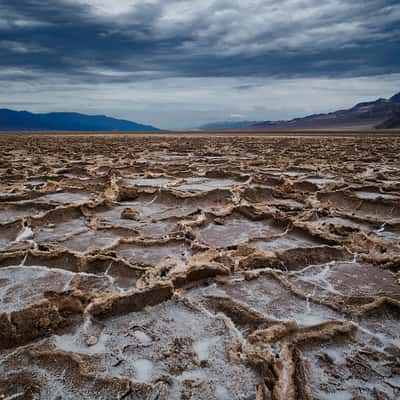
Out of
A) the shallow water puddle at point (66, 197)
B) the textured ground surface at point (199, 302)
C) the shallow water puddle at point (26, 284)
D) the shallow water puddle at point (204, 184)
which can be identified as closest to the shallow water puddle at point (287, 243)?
the textured ground surface at point (199, 302)

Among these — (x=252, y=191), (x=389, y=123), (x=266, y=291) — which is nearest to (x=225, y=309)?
(x=266, y=291)

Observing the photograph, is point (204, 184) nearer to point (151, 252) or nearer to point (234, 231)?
point (234, 231)

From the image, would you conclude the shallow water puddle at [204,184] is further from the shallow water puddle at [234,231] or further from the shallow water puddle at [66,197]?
the shallow water puddle at [234,231]

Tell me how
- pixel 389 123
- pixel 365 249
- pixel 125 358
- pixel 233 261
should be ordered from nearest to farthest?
1. pixel 125 358
2. pixel 233 261
3. pixel 365 249
4. pixel 389 123

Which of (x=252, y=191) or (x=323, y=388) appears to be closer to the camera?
(x=323, y=388)

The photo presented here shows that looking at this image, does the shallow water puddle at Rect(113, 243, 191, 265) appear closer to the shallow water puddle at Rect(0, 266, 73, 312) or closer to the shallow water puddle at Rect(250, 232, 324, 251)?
the shallow water puddle at Rect(0, 266, 73, 312)

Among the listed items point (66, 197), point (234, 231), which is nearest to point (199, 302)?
point (234, 231)

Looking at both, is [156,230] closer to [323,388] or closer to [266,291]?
[266,291]

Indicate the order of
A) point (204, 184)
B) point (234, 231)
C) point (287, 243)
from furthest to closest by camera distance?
point (204, 184) < point (234, 231) < point (287, 243)
